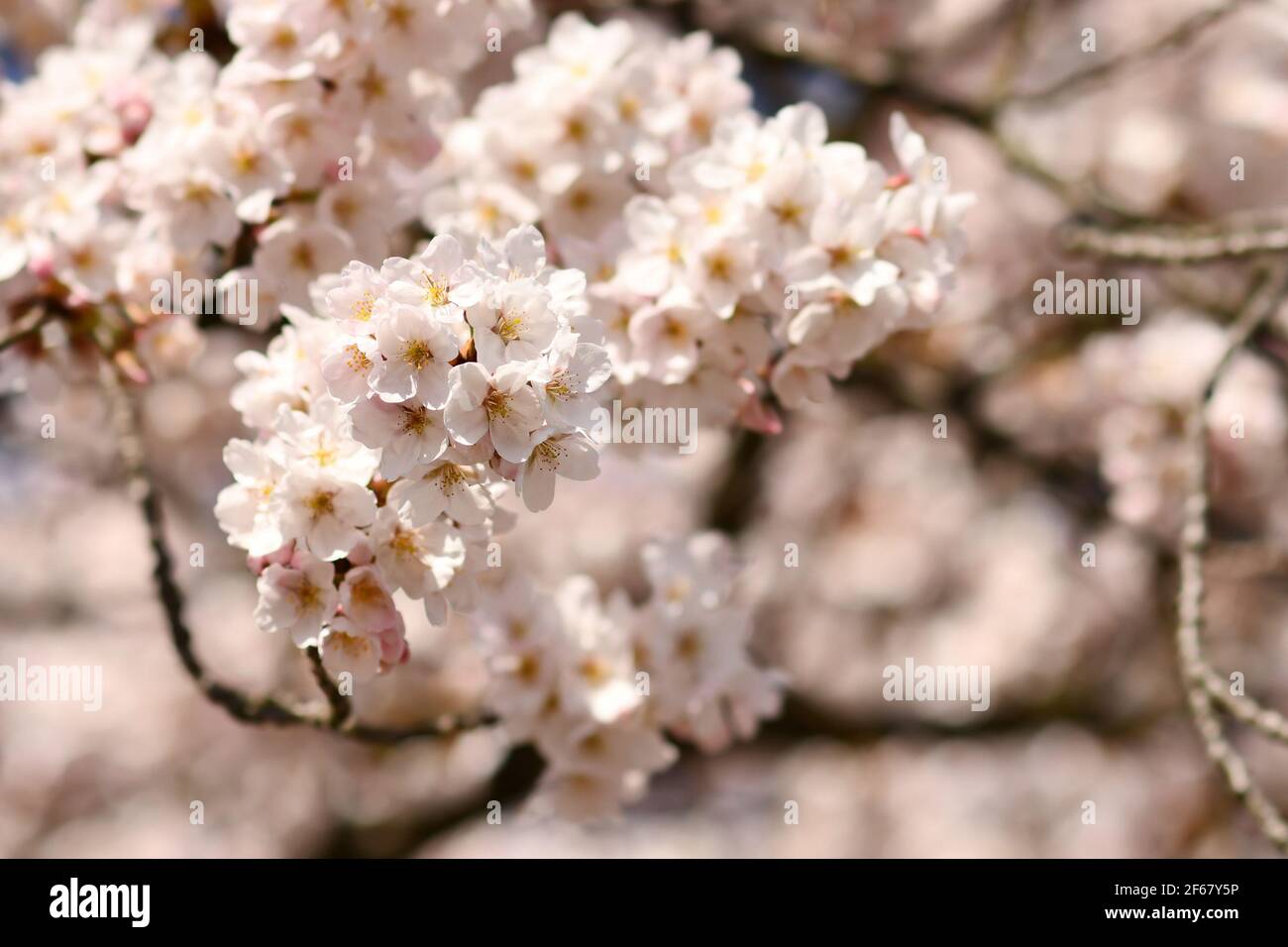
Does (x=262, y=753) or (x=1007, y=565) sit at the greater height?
(x=1007, y=565)

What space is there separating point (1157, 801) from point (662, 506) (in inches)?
99.8

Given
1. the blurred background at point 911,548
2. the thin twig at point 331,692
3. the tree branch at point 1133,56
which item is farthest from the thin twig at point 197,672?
the tree branch at point 1133,56

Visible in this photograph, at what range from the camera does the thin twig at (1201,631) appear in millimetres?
1758

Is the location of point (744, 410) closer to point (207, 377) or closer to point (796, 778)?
point (207, 377)

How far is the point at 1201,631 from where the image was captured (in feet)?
6.21

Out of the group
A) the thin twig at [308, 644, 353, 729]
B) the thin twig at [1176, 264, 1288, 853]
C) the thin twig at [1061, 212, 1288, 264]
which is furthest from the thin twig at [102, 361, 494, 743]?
the thin twig at [1061, 212, 1288, 264]

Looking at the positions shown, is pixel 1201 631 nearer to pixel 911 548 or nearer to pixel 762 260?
pixel 762 260

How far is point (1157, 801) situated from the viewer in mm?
4801

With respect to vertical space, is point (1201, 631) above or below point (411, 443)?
below

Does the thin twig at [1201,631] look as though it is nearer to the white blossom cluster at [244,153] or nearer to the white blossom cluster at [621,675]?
the white blossom cluster at [621,675]

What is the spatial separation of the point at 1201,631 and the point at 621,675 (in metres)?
1.01

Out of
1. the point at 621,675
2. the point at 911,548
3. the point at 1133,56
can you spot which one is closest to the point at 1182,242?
the point at 1133,56

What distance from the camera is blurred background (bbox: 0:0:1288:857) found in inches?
126
